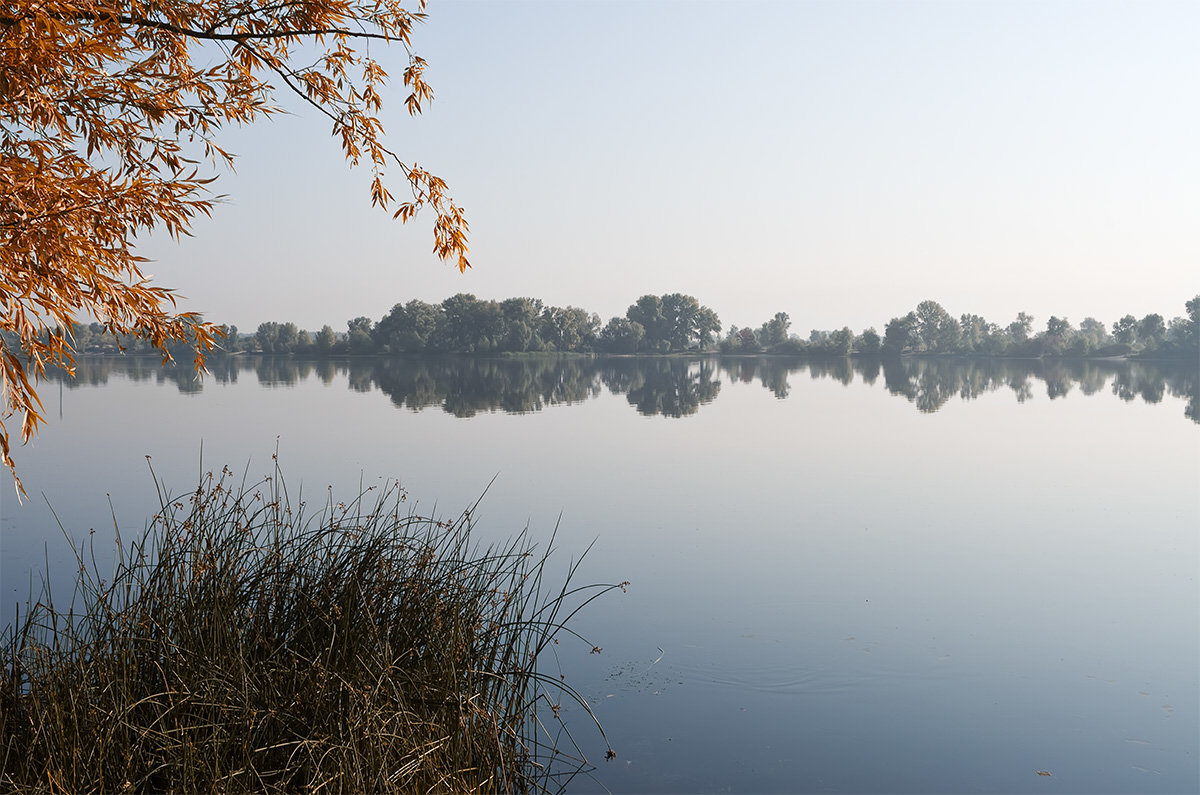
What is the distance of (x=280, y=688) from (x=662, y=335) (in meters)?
83.2

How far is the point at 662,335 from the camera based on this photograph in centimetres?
8644

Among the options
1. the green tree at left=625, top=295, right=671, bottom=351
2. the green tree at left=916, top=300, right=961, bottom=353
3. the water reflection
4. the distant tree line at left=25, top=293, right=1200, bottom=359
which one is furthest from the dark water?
the green tree at left=625, top=295, right=671, bottom=351

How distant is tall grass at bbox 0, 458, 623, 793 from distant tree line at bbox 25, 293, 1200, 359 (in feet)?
210

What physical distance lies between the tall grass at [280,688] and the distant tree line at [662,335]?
63933mm

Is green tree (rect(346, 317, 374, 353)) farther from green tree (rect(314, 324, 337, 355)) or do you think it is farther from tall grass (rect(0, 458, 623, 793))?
tall grass (rect(0, 458, 623, 793))

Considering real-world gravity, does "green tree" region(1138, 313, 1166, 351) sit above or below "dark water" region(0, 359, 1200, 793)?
above

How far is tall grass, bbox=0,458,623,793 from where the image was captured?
3.43m

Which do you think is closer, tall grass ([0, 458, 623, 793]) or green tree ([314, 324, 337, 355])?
tall grass ([0, 458, 623, 793])

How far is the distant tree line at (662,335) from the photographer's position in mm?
69375

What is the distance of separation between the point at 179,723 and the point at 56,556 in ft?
19.3

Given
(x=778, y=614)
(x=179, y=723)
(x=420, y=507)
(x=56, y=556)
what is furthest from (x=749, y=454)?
(x=179, y=723)

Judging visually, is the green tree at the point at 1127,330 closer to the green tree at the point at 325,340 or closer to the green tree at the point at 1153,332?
the green tree at the point at 1153,332

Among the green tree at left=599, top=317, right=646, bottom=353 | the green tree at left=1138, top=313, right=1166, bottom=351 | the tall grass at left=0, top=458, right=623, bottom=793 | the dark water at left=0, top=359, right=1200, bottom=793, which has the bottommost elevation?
the dark water at left=0, top=359, right=1200, bottom=793

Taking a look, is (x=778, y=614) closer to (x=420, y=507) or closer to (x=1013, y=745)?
(x=1013, y=745)
